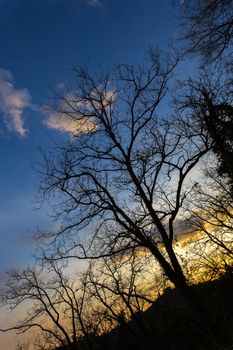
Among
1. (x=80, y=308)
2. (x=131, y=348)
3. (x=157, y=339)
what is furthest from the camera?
(x=131, y=348)

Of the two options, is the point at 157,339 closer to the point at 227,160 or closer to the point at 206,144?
the point at 227,160

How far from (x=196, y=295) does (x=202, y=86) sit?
7.14 m

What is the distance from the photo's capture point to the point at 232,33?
7777 millimetres

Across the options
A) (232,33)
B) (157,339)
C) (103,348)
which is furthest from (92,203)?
(103,348)

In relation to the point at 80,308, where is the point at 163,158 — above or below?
below

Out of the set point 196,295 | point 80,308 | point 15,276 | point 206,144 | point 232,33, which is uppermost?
point 15,276

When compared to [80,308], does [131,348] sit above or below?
below

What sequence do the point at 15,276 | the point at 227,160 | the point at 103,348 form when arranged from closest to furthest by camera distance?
1. the point at 227,160
2. the point at 15,276
3. the point at 103,348

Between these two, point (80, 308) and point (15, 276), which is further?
point (80, 308)

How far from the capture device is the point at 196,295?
12328mm

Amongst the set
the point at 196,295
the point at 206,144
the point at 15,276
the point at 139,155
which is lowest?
the point at 196,295

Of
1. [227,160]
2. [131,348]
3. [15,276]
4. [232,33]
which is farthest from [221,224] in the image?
[131,348]

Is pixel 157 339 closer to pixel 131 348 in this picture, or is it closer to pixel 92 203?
pixel 131 348

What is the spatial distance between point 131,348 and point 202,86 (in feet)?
116
